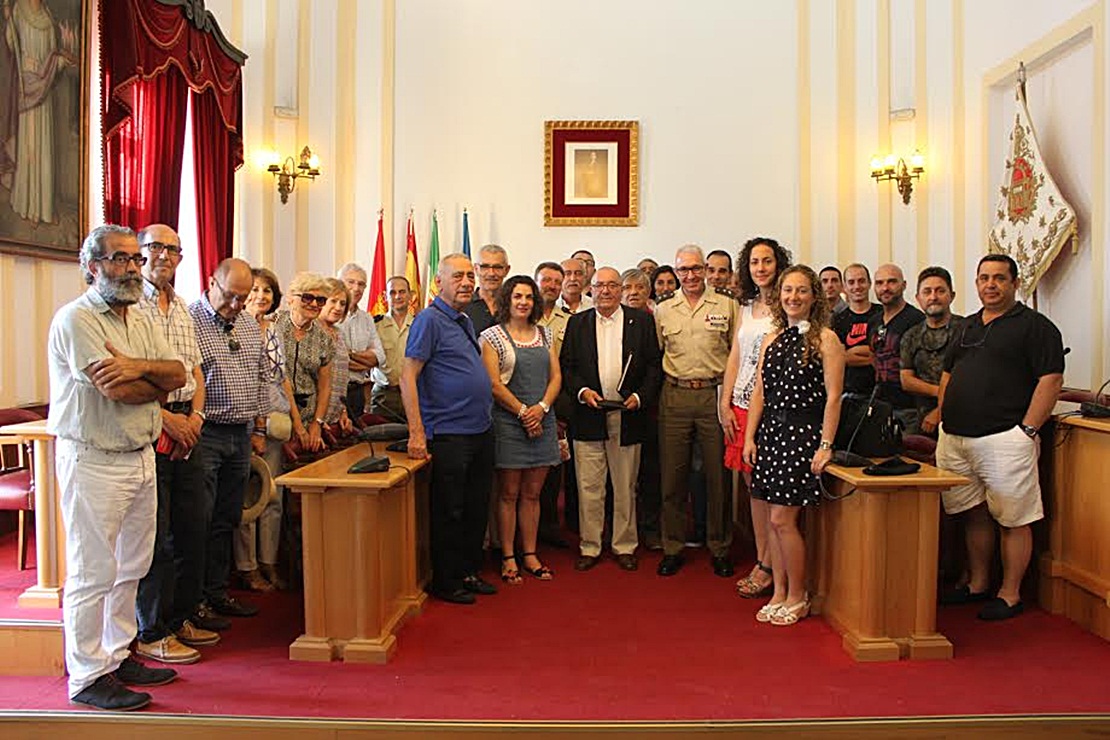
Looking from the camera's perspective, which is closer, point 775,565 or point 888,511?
point 888,511

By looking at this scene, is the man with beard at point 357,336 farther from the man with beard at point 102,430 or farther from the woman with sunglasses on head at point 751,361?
the man with beard at point 102,430

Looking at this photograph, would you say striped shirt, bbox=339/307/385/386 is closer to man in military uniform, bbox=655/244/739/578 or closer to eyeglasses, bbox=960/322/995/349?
man in military uniform, bbox=655/244/739/578

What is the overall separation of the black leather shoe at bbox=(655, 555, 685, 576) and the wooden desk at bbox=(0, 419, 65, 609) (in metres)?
2.52

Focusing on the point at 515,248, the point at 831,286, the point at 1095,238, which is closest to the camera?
the point at 1095,238

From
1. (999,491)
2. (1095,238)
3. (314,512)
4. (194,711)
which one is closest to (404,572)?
(314,512)

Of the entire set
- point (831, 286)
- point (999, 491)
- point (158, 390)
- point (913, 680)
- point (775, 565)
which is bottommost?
point (913, 680)

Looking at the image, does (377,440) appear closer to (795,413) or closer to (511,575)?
(511,575)

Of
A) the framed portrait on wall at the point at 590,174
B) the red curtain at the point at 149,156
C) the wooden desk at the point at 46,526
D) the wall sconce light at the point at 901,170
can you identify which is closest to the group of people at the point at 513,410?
the wooden desk at the point at 46,526

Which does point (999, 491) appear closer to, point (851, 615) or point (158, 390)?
point (851, 615)

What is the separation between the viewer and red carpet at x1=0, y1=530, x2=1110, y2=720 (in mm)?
2912

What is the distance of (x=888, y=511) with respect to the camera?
3377mm

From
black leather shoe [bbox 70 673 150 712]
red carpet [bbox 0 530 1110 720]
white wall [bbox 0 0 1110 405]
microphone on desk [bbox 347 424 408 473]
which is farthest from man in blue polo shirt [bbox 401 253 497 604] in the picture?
white wall [bbox 0 0 1110 405]

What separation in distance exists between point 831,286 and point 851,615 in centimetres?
282

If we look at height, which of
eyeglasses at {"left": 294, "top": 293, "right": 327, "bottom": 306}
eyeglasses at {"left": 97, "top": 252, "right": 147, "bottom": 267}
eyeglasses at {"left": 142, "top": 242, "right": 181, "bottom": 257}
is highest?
eyeglasses at {"left": 142, "top": 242, "right": 181, "bottom": 257}
